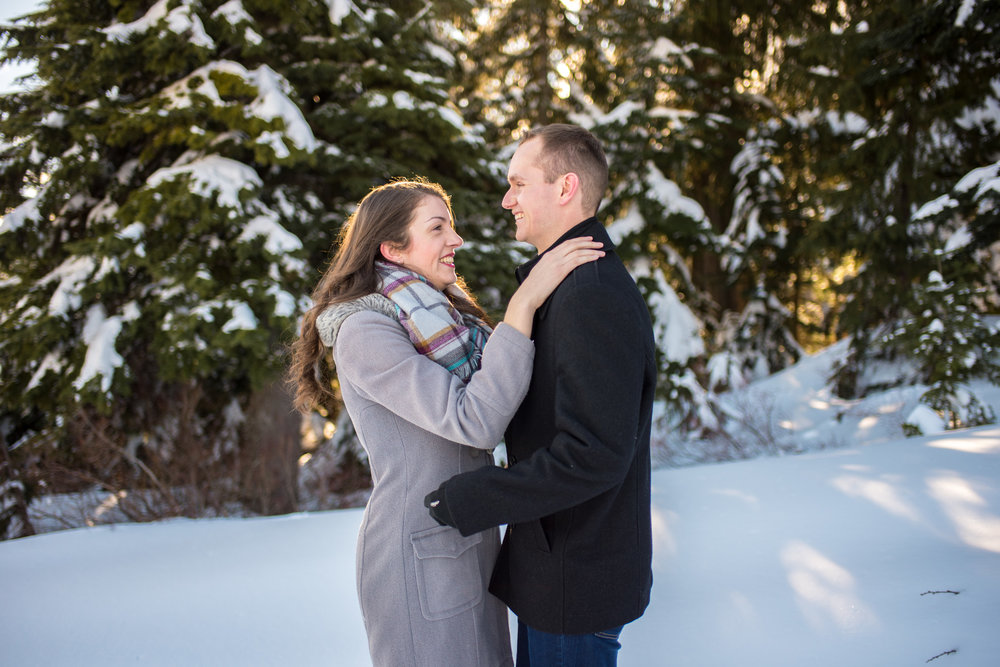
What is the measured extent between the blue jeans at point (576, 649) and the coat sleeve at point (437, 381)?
545mm

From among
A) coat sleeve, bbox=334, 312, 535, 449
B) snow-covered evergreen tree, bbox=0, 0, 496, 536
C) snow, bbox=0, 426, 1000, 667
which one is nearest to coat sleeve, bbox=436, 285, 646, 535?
coat sleeve, bbox=334, 312, 535, 449

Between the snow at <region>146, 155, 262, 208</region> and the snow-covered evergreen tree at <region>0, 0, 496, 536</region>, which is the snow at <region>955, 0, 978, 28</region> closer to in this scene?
the snow-covered evergreen tree at <region>0, 0, 496, 536</region>

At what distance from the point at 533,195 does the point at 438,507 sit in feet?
2.86

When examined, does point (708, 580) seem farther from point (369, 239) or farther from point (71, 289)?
point (71, 289)

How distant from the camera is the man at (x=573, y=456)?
56.1 inches

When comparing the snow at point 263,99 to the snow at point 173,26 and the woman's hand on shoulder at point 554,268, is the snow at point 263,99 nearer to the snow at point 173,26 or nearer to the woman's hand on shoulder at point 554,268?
the snow at point 173,26

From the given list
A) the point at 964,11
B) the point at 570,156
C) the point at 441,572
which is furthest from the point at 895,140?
the point at 441,572

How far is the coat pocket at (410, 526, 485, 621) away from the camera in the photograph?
5.55ft

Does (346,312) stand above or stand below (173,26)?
below

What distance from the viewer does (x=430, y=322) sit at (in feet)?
5.64

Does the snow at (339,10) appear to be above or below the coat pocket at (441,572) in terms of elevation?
above

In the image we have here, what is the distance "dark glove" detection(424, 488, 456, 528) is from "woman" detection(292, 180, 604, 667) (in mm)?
139

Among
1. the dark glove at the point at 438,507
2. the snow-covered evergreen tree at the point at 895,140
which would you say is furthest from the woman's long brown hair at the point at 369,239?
the snow-covered evergreen tree at the point at 895,140

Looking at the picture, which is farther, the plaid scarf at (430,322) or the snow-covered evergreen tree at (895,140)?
the snow-covered evergreen tree at (895,140)
